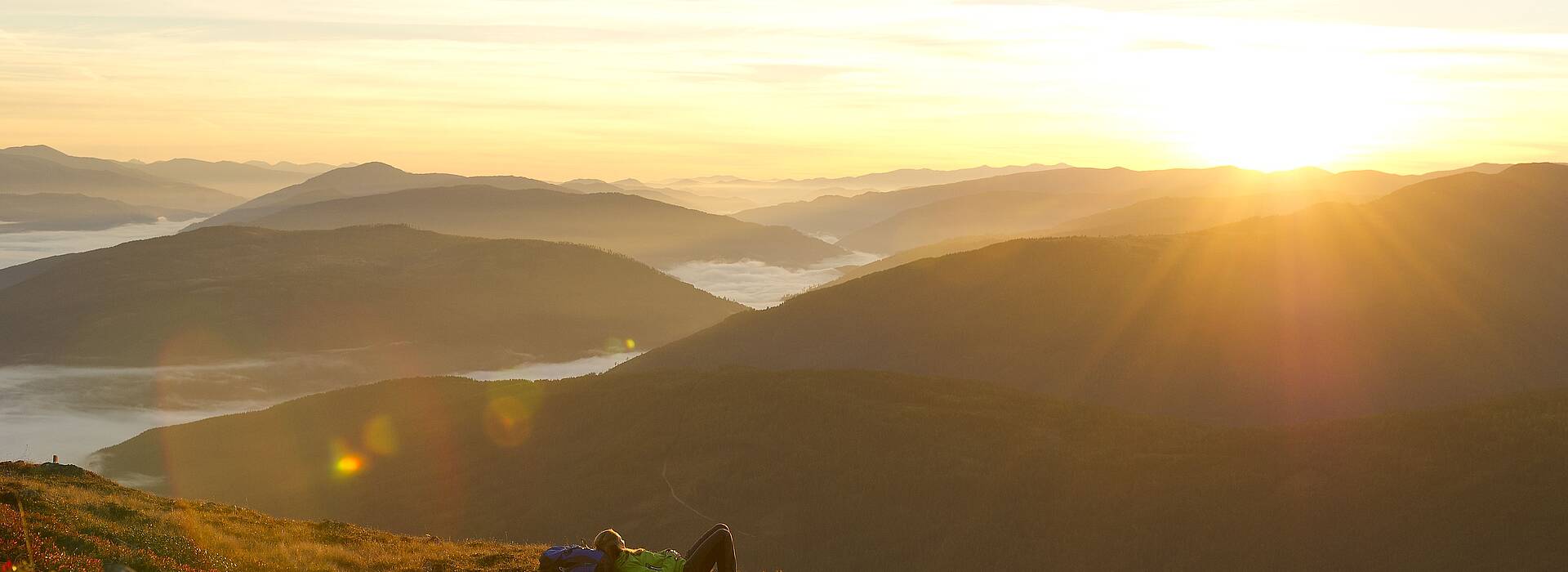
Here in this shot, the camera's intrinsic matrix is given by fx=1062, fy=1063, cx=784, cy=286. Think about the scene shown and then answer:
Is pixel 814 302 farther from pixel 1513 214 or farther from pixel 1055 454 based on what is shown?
pixel 1513 214

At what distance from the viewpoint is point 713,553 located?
18.2 metres

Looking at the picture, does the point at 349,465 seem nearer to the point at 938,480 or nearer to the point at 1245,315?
the point at 938,480

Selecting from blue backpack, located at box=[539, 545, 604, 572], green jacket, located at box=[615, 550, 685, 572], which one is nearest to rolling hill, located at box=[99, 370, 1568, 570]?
green jacket, located at box=[615, 550, 685, 572]

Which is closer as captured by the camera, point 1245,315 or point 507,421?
point 507,421

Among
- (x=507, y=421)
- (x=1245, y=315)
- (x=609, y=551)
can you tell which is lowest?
(x=507, y=421)

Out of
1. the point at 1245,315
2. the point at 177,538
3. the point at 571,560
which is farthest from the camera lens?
the point at 1245,315

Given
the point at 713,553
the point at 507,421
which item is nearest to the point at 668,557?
the point at 713,553

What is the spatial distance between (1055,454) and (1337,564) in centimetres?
2568

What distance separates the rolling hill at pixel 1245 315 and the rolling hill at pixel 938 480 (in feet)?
144

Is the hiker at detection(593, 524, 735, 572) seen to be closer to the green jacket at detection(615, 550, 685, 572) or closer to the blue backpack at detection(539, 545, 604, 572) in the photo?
the green jacket at detection(615, 550, 685, 572)

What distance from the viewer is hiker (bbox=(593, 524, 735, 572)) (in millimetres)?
17469

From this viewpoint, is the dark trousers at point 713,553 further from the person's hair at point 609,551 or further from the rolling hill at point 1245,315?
the rolling hill at point 1245,315

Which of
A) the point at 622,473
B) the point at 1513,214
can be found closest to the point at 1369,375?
the point at 1513,214

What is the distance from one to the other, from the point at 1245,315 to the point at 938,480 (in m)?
93.2
